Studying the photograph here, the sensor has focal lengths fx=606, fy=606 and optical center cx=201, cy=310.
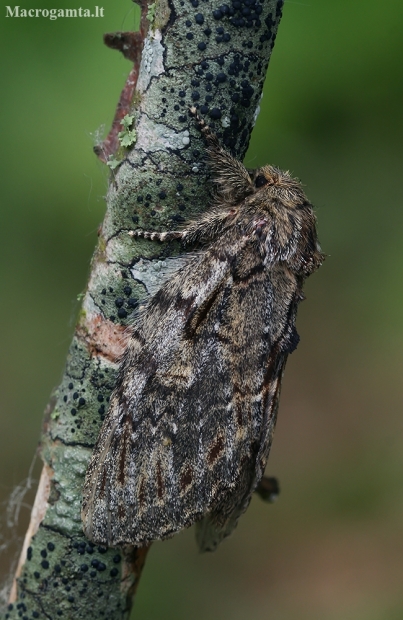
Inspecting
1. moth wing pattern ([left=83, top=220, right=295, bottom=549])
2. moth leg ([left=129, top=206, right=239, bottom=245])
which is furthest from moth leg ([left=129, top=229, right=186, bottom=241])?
moth wing pattern ([left=83, top=220, right=295, bottom=549])

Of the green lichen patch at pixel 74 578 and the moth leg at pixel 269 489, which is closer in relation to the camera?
the green lichen patch at pixel 74 578

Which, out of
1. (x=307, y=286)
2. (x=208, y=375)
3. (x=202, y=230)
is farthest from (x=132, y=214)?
(x=307, y=286)

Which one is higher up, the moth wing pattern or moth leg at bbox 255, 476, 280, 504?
the moth wing pattern

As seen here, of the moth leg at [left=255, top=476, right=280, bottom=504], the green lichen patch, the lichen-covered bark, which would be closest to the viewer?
the lichen-covered bark

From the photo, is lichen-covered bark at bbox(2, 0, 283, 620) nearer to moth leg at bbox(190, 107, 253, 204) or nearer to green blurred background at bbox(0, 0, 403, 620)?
moth leg at bbox(190, 107, 253, 204)

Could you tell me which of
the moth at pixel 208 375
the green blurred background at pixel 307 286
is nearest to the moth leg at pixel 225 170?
the moth at pixel 208 375

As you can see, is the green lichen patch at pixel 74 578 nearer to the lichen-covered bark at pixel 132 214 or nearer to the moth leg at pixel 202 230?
the lichen-covered bark at pixel 132 214

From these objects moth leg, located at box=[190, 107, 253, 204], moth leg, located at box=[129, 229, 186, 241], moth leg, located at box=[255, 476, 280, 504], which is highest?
moth leg, located at box=[190, 107, 253, 204]
